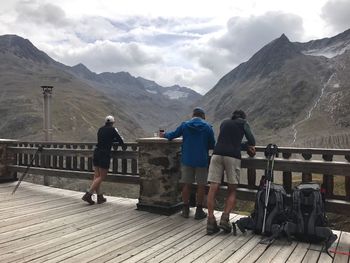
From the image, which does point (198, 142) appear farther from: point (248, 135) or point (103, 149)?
point (103, 149)

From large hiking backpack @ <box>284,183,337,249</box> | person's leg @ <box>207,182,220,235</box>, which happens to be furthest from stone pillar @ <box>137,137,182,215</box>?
large hiking backpack @ <box>284,183,337,249</box>

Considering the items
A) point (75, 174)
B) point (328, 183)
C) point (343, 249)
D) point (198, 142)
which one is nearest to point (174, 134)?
point (198, 142)

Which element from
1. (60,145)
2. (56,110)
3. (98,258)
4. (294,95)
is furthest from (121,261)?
(294,95)

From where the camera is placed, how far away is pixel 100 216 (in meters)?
8.14

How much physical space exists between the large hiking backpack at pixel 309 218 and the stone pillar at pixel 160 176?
2679 mm

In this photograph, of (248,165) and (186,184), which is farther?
(186,184)

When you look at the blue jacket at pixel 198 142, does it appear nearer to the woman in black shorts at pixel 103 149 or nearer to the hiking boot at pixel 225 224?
the hiking boot at pixel 225 224

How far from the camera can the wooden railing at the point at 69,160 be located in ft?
31.5

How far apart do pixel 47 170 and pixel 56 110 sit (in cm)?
12408

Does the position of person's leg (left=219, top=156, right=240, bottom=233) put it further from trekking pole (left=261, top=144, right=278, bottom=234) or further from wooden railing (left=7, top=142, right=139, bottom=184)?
wooden railing (left=7, top=142, right=139, bottom=184)

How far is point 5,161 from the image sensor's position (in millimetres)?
12594

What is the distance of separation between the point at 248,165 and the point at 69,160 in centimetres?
544

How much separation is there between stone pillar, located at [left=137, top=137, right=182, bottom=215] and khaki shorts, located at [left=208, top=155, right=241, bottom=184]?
1514mm

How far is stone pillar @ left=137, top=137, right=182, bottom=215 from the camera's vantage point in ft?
27.4
